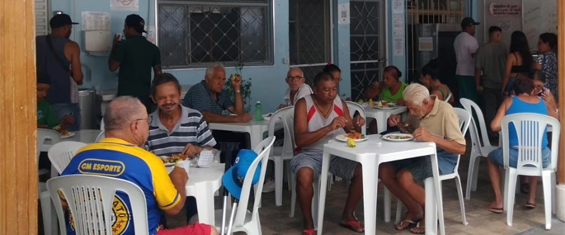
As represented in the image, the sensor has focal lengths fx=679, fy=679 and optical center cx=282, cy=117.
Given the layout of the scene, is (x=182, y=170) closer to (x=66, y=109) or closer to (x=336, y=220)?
(x=336, y=220)

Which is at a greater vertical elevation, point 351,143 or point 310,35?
point 310,35

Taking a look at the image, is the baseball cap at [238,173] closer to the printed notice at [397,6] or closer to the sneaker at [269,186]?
the sneaker at [269,186]

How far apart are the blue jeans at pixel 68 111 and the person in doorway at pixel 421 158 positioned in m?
2.89

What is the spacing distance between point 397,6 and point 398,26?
0.28 m

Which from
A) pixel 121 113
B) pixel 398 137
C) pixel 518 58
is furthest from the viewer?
pixel 518 58

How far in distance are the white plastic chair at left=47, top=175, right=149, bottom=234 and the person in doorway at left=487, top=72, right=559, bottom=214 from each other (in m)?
3.13

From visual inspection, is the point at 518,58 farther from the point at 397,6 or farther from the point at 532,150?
the point at 532,150

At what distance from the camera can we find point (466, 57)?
29.5 feet

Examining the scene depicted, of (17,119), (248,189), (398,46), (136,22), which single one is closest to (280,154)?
(248,189)

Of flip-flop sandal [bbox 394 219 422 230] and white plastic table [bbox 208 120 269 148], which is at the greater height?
white plastic table [bbox 208 120 269 148]

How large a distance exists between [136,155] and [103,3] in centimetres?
452

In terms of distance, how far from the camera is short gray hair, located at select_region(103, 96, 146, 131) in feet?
10.0

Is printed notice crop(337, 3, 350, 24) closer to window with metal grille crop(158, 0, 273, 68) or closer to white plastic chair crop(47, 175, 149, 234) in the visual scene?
window with metal grille crop(158, 0, 273, 68)

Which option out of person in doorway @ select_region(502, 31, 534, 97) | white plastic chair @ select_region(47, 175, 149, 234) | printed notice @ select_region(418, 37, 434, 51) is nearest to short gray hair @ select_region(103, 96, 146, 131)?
white plastic chair @ select_region(47, 175, 149, 234)
